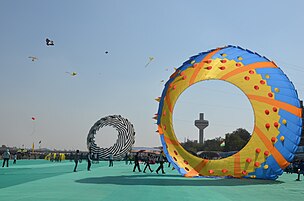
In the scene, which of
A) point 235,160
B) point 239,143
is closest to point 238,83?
point 235,160

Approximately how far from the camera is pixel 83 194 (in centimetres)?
1241

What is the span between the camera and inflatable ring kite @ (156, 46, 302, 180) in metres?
17.7

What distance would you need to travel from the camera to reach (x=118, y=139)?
66125 millimetres

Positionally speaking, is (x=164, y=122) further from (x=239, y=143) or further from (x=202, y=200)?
(x=239, y=143)

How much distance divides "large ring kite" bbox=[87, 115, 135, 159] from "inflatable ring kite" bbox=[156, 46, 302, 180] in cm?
4176

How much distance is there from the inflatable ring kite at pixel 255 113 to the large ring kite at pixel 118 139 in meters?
41.8

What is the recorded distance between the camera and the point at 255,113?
704 inches

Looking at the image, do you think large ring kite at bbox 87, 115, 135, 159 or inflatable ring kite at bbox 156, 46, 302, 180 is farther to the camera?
large ring kite at bbox 87, 115, 135, 159

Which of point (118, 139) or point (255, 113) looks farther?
point (118, 139)

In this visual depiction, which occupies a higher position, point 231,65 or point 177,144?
point 231,65

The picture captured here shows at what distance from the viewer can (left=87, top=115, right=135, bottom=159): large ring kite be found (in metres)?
61.6

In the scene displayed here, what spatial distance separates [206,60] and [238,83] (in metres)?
1.88

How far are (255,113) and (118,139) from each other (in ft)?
163

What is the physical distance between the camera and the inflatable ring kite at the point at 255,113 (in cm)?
1767
